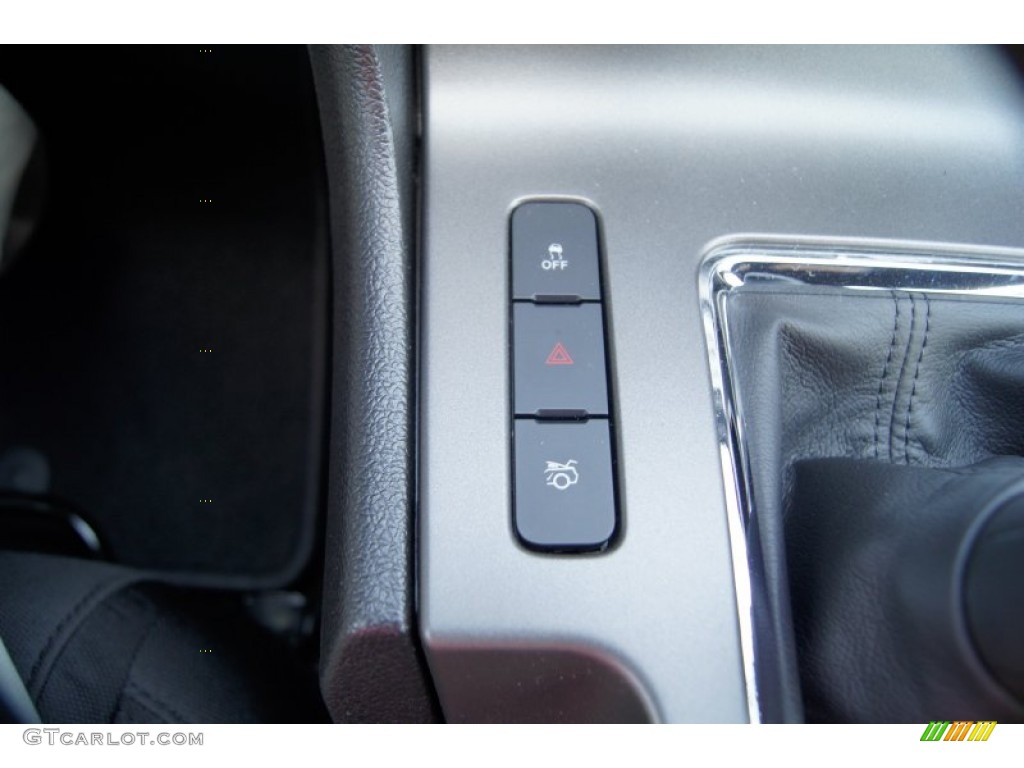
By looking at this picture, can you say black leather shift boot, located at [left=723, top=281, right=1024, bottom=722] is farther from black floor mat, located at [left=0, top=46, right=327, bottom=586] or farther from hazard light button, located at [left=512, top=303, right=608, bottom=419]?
black floor mat, located at [left=0, top=46, right=327, bottom=586]

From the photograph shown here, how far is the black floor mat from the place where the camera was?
37.6 inches

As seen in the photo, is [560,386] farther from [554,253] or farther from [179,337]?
[179,337]

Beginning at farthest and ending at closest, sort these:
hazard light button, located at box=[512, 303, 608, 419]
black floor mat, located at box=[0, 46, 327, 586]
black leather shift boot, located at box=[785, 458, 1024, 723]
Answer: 1. black floor mat, located at box=[0, 46, 327, 586]
2. hazard light button, located at box=[512, 303, 608, 419]
3. black leather shift boot, located at box=[785, 458, 1024, 723]

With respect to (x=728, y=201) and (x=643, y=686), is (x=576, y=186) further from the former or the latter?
(x=643, y=686)

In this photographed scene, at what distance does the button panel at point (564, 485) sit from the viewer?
0.44 m

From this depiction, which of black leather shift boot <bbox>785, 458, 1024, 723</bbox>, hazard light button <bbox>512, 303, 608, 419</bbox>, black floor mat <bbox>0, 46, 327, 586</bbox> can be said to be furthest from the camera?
black floor mat <bbox>0, 46, 327, 586</bbox>

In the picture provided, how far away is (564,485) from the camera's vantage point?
1.50ft
